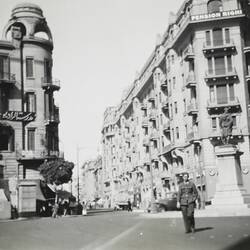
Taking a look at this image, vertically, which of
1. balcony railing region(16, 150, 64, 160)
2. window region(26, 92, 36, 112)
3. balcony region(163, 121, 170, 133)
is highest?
window region(26, 92, 36, 112)

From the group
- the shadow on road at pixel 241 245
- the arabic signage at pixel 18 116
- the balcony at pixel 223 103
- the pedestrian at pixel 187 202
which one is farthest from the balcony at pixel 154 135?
the shadow on road at pixel 241 245

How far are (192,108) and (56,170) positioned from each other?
17647mm

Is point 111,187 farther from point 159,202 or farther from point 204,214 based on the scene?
point 204,214

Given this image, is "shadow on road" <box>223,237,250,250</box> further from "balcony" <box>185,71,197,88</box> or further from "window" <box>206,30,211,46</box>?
"window" <box>206,30,211,46</box>

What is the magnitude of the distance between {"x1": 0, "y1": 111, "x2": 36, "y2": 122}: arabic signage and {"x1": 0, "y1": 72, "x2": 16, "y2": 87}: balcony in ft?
10.8

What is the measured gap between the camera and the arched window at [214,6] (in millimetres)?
55469

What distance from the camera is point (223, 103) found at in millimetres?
53812

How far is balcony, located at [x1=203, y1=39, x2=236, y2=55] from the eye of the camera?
53.9 meters

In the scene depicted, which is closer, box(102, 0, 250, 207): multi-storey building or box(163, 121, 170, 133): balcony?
box(102, 0, 250, 207): multi-storey building

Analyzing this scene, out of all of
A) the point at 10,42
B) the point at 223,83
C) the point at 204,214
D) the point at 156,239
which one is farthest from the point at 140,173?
the point at 156,239

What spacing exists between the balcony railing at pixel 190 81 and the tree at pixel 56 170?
16.9 m

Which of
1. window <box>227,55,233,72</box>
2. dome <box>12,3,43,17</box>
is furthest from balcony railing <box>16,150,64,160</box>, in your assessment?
window <box>227,55,233,72</box>

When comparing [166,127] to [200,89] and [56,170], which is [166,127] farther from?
[56,170]

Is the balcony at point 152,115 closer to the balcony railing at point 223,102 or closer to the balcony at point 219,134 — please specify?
the balcony railing at point 223,102
